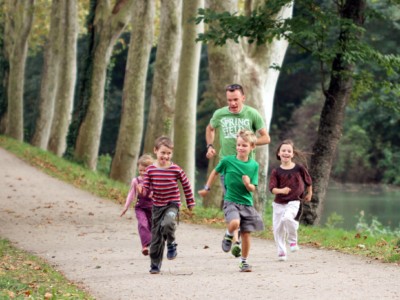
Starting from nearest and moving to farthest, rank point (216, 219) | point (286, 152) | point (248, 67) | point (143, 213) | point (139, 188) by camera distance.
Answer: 1. point (139, 188)
2. point (286, 152)
3. point (143, 213)
4. point (216, 219)
5. point (248, 67)

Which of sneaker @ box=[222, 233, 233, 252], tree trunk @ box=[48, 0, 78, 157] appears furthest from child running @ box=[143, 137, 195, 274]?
tree trunk @ box=[48, 0, 78, 157]

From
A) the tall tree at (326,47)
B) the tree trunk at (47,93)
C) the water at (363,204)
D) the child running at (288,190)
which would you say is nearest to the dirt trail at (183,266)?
the child running at (288,190)

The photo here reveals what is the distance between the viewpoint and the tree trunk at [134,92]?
2742 centimetres

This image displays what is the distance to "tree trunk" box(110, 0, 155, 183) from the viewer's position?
1080 inches

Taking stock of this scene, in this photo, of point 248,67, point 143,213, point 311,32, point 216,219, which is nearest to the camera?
point 143,213

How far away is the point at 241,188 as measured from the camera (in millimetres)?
11234

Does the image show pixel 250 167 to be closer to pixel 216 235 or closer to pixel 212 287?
pixel 212 287

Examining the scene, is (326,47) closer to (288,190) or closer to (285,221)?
(288,190)

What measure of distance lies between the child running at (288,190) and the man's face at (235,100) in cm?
72

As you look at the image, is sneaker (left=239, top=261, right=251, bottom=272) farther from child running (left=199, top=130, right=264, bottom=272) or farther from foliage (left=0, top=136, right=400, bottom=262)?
foliage (left=0, top=136, right=400, bottom=262)

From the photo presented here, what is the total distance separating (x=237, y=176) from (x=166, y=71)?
47.2 ft

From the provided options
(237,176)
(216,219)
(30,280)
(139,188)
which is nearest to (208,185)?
(237,176)

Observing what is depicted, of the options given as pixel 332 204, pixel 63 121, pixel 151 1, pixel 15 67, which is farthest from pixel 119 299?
pixel 15 67

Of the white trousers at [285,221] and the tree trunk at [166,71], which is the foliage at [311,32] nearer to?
the white trousers at [285,221]
